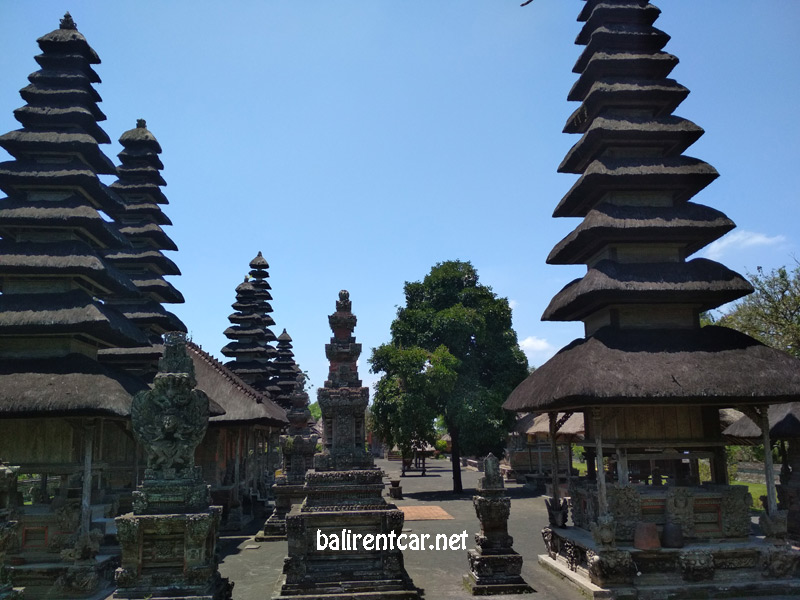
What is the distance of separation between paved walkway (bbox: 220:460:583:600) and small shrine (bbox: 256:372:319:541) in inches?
34.5

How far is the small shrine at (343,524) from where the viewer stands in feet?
35.5

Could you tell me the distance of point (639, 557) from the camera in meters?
11.2

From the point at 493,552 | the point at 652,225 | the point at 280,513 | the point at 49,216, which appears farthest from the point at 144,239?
the point at 652,225

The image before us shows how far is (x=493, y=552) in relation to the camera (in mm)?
11766

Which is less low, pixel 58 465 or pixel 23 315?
pixel 23 315

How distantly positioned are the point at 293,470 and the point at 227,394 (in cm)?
452

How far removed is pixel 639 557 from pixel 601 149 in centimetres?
1010

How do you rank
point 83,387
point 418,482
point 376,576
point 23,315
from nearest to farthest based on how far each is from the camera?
point 376,576
point 83,387
point 23,315
point 418,482

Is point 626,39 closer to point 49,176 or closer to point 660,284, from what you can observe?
point 660,284

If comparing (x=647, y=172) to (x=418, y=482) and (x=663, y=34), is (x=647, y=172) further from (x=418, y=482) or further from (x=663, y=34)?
(x=418, y=482)

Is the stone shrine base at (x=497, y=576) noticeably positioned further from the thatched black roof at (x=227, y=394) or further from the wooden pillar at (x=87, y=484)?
the thatched black roof at (x=227, y=394)

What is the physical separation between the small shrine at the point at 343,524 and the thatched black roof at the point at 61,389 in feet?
17.1

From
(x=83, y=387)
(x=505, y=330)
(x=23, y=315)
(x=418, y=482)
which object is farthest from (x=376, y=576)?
(x=418, y=482)

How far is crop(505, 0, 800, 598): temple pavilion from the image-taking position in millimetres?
11305
